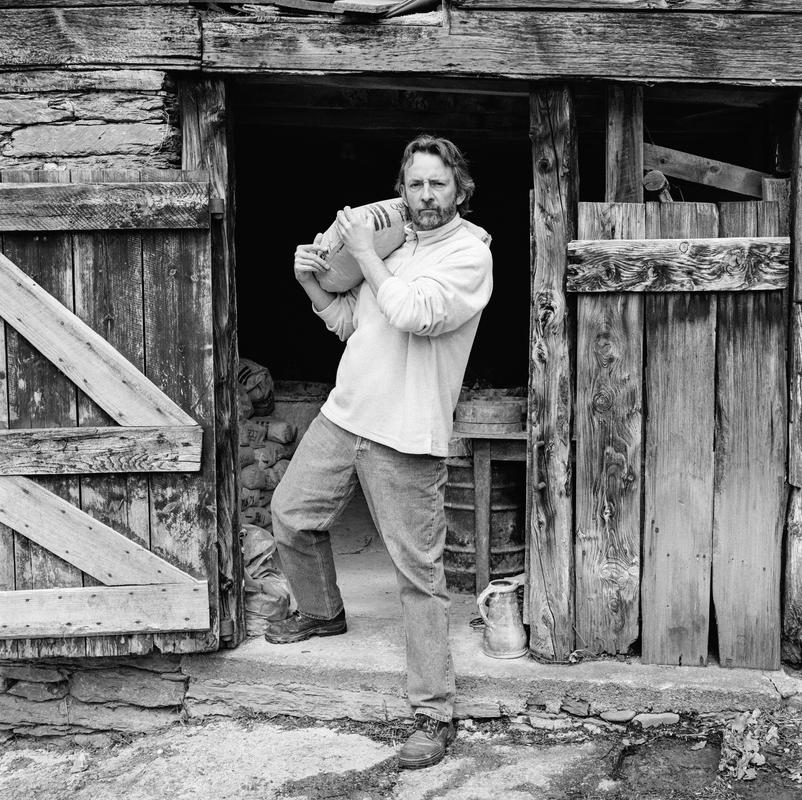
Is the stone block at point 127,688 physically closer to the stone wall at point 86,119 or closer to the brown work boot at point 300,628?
the brown work boot at point 300,628

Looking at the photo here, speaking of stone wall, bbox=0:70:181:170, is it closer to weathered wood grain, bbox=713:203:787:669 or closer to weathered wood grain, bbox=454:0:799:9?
weathered wood grain, bbox=454:0:799:9

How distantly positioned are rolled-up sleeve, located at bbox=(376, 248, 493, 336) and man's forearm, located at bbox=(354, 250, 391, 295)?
→ 0.05 m

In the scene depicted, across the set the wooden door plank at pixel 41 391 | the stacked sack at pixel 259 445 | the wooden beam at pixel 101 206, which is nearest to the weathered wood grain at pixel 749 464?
the wooden beam at pixel 101 206

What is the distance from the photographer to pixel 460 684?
413cm

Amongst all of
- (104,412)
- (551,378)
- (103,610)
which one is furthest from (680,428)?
(103,610)

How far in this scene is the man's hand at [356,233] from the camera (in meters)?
3.62

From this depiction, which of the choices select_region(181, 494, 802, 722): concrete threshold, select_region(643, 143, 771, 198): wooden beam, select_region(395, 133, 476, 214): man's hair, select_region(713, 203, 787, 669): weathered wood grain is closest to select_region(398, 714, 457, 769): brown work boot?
select_region(181, 494, 802, 722): concrete threshold

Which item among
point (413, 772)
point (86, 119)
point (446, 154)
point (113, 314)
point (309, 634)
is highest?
point (86, 119)

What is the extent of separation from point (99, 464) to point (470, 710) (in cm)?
184

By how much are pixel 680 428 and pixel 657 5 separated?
1.69 metres

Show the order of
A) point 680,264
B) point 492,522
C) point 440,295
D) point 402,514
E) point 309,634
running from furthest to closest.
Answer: point 492,522
point 309,634
point 680,264
point 402,514
point 440,295

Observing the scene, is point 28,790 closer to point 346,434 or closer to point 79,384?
point 79,384

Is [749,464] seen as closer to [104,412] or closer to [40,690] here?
[104,412]

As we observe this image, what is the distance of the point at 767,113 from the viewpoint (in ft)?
15.4
